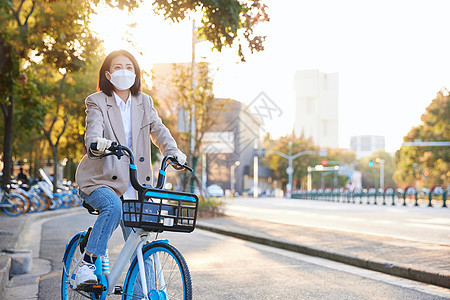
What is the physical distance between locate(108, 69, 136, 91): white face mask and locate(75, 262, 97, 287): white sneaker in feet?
3.85

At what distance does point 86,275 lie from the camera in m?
3.52

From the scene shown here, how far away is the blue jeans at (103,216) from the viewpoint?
11.5 ft

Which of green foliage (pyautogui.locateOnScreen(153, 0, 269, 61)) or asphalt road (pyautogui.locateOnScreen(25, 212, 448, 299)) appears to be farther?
green foliage (pyautogui.locateOnScreen(153, 0, 269, 61))

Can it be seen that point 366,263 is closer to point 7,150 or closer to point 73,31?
point 73,31

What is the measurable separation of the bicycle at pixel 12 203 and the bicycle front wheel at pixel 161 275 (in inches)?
564

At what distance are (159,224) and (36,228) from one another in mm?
11483

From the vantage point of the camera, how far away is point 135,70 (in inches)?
156

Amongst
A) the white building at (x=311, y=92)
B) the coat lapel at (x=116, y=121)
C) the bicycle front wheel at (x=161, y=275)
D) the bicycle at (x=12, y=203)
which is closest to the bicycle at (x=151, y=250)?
the bicycle front wheel at (x=161, y=275)

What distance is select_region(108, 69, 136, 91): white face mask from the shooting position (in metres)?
3.83

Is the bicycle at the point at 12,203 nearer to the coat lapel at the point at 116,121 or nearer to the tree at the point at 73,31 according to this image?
the tree at the point at 73,31

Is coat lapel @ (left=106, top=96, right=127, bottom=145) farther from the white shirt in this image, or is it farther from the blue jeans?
the blue jeans

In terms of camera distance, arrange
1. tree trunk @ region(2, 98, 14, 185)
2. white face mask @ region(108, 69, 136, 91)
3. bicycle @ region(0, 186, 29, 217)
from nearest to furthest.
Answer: white face mask @ region(108, 69, 136, 91) → bicycle @ region(0, 186, 29, 217) → tree trunk @ region(2, 98, 14, 185)

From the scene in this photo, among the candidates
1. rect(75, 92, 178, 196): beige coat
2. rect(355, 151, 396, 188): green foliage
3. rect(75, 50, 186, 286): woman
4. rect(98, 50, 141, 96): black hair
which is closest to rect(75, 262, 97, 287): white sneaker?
rect(75, 50, 186, 286): woman

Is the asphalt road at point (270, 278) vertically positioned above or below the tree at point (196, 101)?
below
